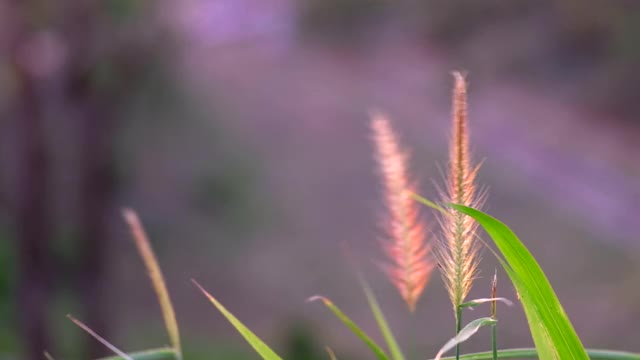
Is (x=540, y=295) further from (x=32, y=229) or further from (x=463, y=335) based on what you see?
(x=32, y=229)

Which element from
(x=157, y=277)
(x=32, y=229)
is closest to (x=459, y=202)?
(x=157, y=277)

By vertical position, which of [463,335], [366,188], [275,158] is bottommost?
[366,188]

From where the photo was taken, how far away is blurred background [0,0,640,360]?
7281 mm

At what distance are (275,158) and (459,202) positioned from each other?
1237 centimetres

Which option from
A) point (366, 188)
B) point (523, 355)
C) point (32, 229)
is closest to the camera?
point (523, 355)

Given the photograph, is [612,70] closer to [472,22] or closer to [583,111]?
[583,111]

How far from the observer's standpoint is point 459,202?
79 cm

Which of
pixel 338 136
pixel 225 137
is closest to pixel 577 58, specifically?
pixel 338 136

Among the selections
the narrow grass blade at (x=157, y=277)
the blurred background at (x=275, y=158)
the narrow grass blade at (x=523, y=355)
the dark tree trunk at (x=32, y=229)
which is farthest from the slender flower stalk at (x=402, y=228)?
the dark tree trunk at (x=32, y=229)

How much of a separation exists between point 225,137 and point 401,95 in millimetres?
5038

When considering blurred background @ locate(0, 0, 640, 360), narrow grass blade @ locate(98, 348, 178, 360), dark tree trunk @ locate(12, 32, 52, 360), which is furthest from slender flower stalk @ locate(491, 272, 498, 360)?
dark tree trunk @ locate(12, 32, 52, 360)

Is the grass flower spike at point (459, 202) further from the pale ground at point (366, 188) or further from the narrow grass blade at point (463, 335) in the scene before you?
the pale ground at point (366, 188)

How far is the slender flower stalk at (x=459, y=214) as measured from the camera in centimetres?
78

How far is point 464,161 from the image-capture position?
31.0 inches
